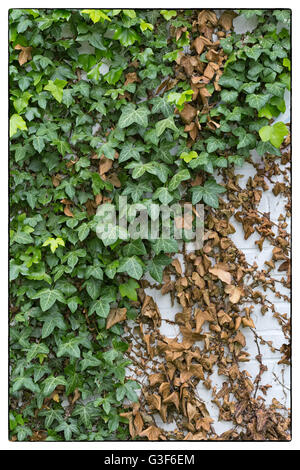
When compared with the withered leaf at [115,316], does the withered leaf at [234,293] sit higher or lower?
higher

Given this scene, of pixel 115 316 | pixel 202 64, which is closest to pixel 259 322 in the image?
pixel 115 316

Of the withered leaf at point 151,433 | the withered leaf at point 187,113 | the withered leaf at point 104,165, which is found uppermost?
the withered leaf at point 187,113

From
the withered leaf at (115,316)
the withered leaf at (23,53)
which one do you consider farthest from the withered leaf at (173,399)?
the withered leaf at (23,53)

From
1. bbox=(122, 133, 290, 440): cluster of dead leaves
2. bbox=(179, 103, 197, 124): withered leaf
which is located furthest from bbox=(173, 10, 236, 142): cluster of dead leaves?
bbox=(122, 133, 290, 440): cluster of dead leaves

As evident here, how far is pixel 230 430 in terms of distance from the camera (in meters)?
1.50

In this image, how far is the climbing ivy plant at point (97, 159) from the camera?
4.75ft

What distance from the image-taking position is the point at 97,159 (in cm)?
152

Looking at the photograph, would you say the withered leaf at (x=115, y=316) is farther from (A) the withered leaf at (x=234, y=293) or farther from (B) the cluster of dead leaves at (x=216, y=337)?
(A) the withered leaf at (x=234, y=293)

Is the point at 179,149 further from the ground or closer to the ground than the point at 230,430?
further from the ground

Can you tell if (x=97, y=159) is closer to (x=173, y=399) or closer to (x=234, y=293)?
(x=234, y=293)

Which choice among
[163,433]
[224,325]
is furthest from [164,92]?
[163,433]

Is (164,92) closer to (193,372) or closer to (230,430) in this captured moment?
(193,372)

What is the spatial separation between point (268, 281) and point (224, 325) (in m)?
0.26

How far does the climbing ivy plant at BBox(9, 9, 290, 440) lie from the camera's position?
4.75 ft
